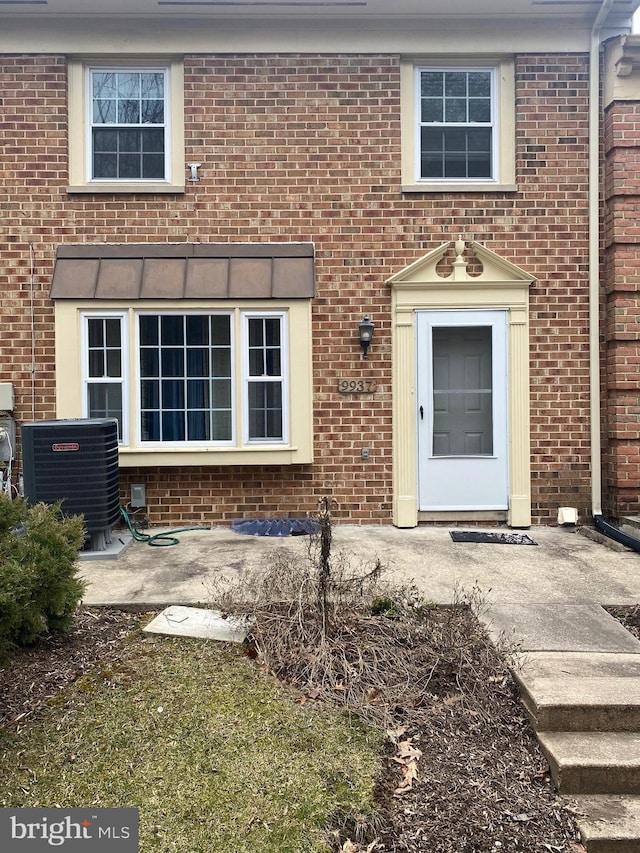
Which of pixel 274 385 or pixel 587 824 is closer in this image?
pixel 587 824

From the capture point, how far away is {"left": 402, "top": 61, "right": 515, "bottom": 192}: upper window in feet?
24.0

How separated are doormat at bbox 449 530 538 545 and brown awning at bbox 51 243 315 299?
3078 mm

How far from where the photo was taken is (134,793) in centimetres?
252

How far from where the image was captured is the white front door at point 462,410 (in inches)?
285

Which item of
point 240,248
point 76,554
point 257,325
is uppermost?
point 240,248

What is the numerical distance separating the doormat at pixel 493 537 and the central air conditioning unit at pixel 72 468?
361 centimetres

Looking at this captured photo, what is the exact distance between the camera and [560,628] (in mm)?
4094

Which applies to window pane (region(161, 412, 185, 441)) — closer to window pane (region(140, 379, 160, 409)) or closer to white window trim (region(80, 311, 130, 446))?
window pane (region(140, 379, 160, 409))

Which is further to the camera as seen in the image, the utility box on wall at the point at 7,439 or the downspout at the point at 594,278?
the downspout at the point at 594,278

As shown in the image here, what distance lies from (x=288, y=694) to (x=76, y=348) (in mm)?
5068

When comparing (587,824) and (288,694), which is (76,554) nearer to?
(288,694)

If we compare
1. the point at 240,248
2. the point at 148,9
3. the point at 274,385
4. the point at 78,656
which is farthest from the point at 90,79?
the point at 78,656

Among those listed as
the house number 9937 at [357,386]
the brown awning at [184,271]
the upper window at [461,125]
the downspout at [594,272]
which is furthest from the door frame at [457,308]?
the brown awning at [184,271]

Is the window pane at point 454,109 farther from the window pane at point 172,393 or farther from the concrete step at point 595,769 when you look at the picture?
the concrete step at point 595,769
